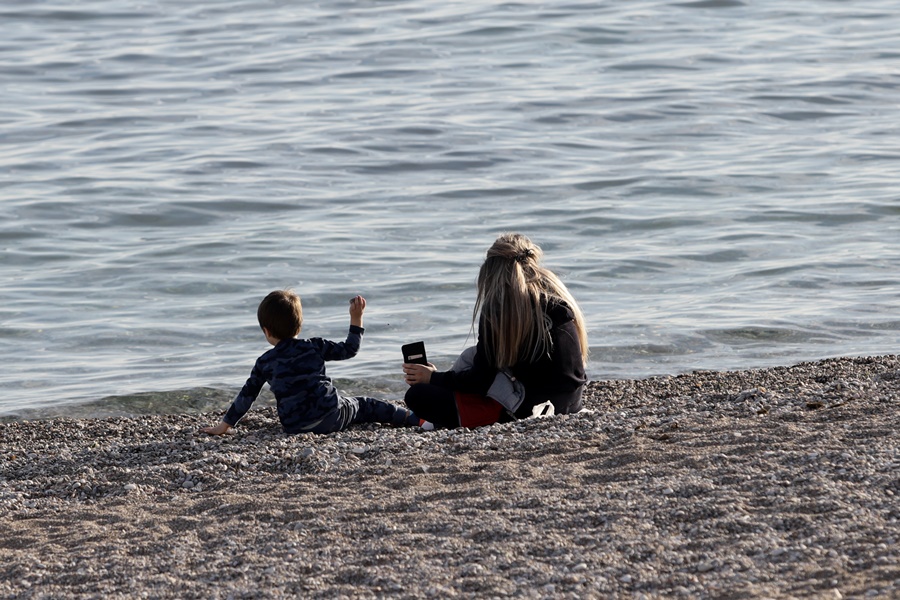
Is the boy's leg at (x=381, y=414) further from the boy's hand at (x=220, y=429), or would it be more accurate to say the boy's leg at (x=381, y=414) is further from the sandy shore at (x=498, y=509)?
the boy's hand at (x=220, y=429)

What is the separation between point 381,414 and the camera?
7629mm

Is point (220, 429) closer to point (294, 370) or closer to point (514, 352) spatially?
point (294, 370)

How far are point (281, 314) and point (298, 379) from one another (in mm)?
397

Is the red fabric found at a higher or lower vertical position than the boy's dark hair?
lower

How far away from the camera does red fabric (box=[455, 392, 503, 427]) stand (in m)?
7.22

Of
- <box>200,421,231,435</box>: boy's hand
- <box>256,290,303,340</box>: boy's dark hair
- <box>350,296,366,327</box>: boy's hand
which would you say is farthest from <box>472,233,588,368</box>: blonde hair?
<box>200,421,231,435</box>: boy's hand

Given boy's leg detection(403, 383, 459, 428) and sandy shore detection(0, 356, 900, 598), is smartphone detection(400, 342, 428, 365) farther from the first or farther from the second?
sandy shore detection(0, 356, 900, 598)

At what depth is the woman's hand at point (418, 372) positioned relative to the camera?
289 inches

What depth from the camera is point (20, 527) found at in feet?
18.5

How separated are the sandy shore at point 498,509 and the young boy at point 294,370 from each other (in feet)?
0.61

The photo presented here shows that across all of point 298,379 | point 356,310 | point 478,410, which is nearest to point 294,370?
point 298,379

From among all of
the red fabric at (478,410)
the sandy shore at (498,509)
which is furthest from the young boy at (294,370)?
the red fabric at (478,410)

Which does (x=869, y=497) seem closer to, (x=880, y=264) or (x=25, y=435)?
(x=25, y=435)

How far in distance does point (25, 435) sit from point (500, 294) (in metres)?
3.61
